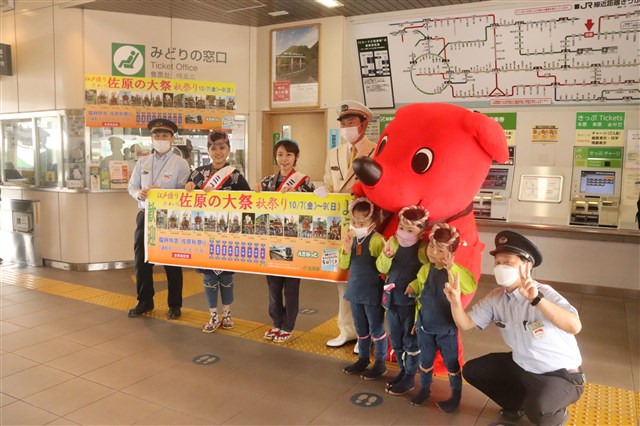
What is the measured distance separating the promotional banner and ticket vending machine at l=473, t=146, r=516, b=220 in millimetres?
3661

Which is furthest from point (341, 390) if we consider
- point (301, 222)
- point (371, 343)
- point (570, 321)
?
point (570, 321)

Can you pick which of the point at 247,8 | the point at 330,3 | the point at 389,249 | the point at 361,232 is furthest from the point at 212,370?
the point at 247,8

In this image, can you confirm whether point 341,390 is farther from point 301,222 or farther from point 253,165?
point 253,165

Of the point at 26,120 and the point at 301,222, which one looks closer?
the point at 301,222

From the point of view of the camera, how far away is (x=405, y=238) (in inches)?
133

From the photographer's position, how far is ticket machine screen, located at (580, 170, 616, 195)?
5.93m

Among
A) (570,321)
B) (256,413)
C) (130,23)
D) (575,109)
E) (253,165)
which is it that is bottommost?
(256,413)

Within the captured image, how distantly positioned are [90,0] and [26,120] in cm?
222

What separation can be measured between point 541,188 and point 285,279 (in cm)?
358

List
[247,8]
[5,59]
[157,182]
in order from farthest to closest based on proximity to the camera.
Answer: [5,59]
[247,8]
[157,182]

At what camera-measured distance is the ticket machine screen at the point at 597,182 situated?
234 inches

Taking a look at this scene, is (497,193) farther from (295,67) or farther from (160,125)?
(160,125)

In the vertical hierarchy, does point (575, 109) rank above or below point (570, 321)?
above

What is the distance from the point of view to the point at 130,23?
7012 mm
